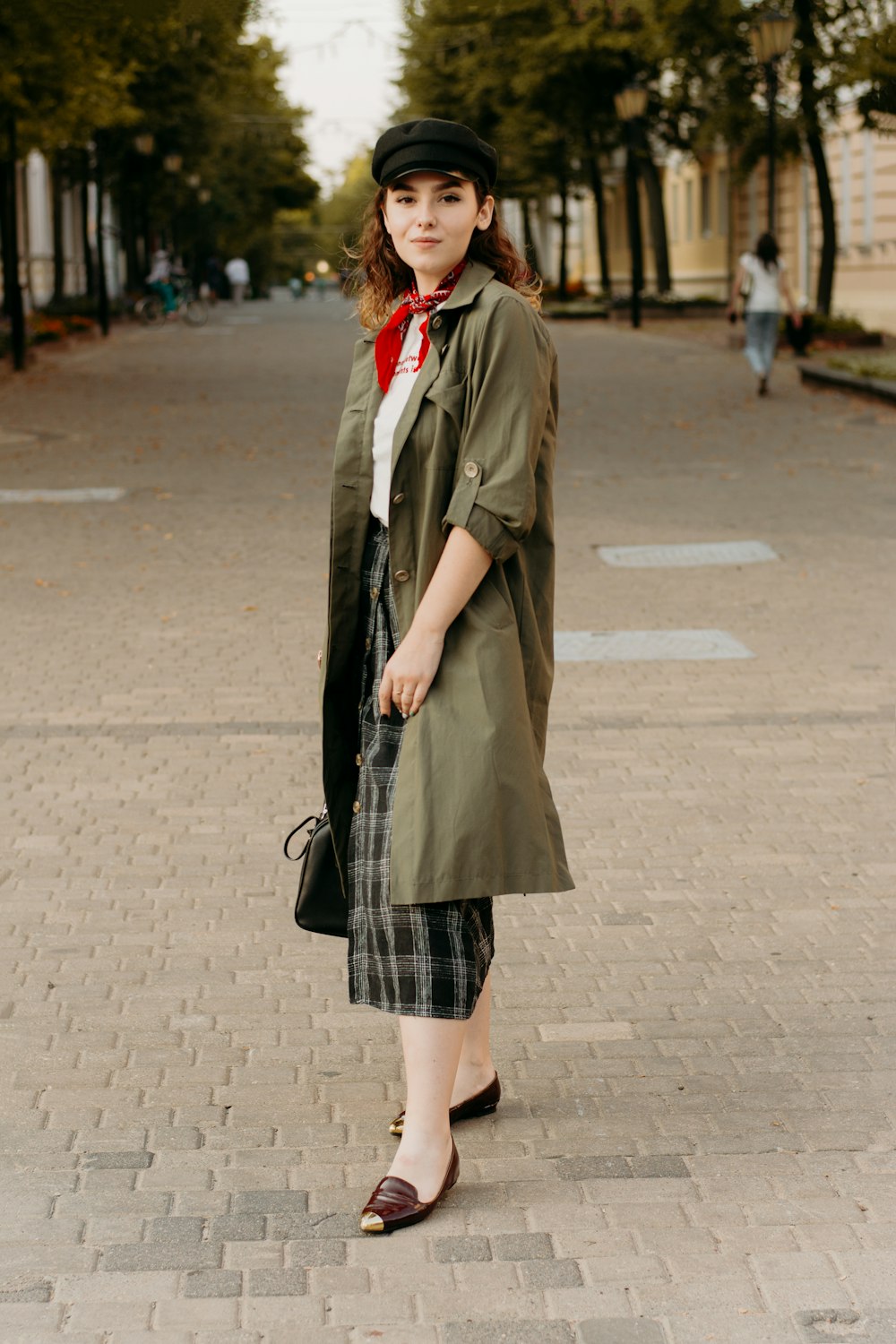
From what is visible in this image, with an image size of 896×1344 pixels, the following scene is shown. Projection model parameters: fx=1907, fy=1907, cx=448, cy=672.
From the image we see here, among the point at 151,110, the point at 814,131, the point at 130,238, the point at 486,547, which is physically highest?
the point at 151,110

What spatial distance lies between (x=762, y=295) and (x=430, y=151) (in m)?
17.6

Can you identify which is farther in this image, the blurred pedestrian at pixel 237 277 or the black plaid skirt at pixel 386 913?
the blurred pedestrian at pixel 237 277

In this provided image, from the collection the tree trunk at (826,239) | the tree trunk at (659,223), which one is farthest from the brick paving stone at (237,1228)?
the tree trunk at (659,223)

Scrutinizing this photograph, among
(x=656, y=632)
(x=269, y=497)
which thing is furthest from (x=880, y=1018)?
(x=269, y=497)

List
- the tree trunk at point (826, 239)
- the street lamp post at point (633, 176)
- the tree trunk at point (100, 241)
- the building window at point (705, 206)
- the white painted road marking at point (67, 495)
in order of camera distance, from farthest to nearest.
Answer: the building window at point (705, 206)
the tree trunk at point (100, 241)
the street lamp post at point (633, 176)
the tree trunk at point (826, 239)
the white painted road marking at point (67, 495)

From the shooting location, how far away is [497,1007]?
4.41 meters

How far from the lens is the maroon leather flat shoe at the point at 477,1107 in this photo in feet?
12.3

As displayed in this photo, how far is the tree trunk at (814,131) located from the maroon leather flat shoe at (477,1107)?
25.8 metres

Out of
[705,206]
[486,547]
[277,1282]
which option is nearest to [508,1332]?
[277,1282]

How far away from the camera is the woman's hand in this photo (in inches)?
126

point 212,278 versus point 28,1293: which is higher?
point 212,278

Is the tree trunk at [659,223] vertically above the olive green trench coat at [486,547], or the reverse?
the tree trunk at [659,223]

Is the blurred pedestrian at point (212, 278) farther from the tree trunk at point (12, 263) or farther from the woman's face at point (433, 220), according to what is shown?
the woman's face at point (433, 220)

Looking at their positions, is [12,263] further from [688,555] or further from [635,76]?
[635,76]
